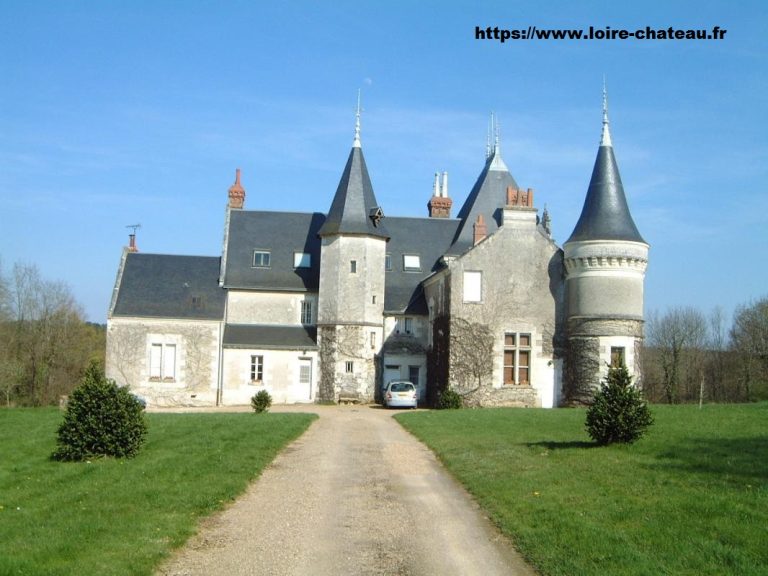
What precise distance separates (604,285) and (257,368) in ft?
52.1

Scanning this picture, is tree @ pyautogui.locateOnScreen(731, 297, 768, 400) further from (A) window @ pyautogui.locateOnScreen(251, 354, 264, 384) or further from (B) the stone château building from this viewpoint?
(A) window @ pyautogui.locateOnScreen(251, 354, 264, 384)

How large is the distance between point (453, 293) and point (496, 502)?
2373cm

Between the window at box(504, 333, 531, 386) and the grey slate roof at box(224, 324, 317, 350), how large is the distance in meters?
8.99

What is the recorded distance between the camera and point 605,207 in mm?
33562

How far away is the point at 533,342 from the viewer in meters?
35.1

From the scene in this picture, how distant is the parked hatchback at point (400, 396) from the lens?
34406 millimetres

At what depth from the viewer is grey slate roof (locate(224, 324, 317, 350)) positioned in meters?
38.5

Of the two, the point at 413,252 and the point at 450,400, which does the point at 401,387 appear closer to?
the point at 450,400

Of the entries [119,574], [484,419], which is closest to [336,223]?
[484,419]

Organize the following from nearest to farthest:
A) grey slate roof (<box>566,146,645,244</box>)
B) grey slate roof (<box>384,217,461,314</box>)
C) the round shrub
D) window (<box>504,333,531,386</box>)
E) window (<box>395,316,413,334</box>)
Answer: the round shrub, grey slate roof (<box>566,146,645,244</box>), window (<box>504,333,531,386</box>), window (<box>395,316,413,334</box>), grey slate roof (<box>384,217,461,314</box>)

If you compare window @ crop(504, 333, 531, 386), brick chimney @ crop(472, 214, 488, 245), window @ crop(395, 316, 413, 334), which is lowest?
window @ crop(504, 333, 531, 386)

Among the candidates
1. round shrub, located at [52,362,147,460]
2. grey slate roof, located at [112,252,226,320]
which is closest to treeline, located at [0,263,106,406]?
grey slate roof, located at [112,252,226,320]

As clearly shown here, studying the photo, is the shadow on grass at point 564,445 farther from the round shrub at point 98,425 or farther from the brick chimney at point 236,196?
the brick chimney at point 236,196

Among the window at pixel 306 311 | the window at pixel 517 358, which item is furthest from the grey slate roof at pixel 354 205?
the window at pixel 517 358
